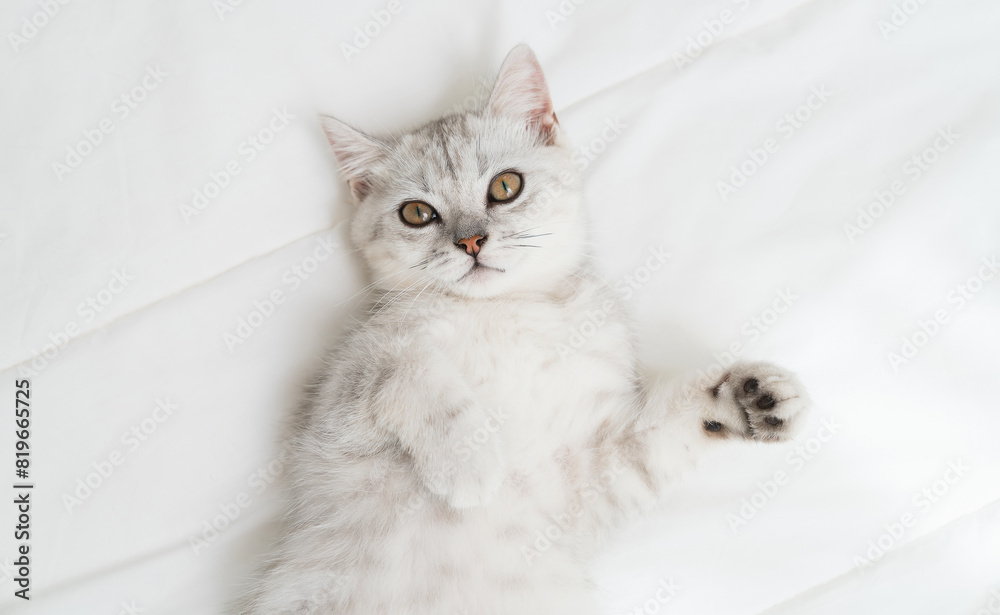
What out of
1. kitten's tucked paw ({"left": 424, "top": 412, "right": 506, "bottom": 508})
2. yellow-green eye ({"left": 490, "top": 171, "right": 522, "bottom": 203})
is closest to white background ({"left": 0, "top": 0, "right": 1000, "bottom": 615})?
yellow-green eye ({"left": 490, "top": 171, "right": 522, "bottom": 203})

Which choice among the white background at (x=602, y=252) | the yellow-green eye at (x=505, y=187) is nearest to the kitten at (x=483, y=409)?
the yellow-green eye at (x=505, y=187)

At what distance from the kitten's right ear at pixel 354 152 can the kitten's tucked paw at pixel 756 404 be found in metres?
1.32

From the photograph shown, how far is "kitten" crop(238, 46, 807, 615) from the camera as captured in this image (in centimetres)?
177

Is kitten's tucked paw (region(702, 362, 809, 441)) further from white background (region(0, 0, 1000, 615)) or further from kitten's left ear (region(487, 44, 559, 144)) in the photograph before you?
kitten's left ear (region(487, 44, 559, 144))

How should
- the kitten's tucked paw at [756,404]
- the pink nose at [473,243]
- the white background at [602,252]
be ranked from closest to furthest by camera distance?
the kitten's tucked paw at [756,404] → the pink nose at [473,243] → the white background at [602,252]

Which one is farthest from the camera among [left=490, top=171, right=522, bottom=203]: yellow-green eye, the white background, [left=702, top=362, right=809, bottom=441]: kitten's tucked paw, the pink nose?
the white background

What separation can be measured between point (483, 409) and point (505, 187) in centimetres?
69

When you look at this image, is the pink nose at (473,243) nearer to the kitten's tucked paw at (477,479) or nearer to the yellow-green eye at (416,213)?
the yellow-green eye at (416,213)

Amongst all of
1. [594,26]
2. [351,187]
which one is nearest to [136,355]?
[351,187]

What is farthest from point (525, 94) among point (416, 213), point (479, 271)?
point (479, 271)

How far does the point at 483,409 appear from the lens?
1778mm

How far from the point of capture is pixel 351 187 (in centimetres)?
218

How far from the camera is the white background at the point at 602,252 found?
2.07 meters

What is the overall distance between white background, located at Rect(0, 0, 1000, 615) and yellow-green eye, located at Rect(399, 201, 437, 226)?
321 millimetres
